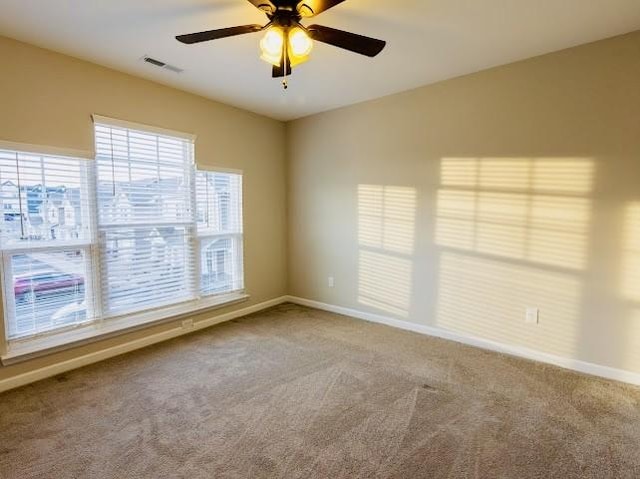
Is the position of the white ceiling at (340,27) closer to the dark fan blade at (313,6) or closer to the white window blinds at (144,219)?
the dark fan blade at (313,6)

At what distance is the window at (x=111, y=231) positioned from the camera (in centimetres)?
258

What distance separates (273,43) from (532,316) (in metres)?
2.97

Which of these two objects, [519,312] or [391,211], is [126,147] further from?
[519,312]

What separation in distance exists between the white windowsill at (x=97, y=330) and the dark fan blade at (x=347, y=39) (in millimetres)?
2864

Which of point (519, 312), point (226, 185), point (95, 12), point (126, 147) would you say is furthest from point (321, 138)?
point (519, 312)

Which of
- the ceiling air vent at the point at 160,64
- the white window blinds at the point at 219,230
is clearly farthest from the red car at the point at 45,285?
the ceiling air vent at the point at 160,64

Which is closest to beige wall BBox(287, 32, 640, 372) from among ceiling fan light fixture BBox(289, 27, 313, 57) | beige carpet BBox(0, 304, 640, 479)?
beige carpet BBox(0, 304, 640, 479)

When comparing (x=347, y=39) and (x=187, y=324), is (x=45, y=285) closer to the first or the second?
(x=187, y=324)

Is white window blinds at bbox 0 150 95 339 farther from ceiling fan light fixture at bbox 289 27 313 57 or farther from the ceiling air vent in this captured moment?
ceiling fan light fixture at bbox 289 27 313 57

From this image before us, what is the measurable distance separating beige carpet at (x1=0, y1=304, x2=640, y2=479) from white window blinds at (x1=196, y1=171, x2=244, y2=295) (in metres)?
1.04

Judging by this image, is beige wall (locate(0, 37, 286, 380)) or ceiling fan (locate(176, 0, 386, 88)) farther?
beige wall (locate(0, 37, 286, 380))

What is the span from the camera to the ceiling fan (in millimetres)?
1809

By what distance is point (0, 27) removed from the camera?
2.31 meters

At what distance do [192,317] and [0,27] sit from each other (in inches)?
109
